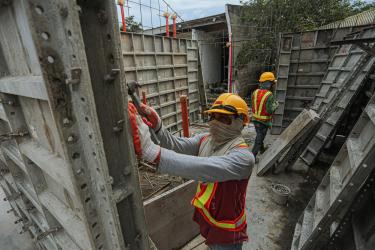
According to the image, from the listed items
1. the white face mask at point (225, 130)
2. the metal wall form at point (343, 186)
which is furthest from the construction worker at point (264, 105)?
the white face mask at point (225, 130)

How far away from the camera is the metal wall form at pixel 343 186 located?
74.8 inches

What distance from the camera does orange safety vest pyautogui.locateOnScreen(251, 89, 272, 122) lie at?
15.7 ft

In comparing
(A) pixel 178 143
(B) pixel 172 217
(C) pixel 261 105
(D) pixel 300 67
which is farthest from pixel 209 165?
(D) pixel 300 67

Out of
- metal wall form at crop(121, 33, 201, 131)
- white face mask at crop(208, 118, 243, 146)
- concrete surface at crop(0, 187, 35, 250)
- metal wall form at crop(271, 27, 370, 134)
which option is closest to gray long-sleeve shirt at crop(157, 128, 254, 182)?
white face mask at crop(208, 118, 243, 146)

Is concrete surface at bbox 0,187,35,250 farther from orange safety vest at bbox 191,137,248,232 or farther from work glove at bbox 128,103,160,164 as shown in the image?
work glove at bbox 128,103,160,164

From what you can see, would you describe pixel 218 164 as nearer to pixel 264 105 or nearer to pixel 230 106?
pixel 230 106

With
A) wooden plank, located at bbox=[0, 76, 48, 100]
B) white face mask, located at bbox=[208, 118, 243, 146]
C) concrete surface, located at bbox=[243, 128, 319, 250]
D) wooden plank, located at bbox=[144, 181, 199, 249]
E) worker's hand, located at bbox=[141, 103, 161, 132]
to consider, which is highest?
wooden plank, located at bbox=[0, 76, 48, 100]

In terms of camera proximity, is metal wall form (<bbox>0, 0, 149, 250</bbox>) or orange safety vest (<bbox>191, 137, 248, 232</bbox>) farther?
orange safety vest (<bbox>191, 137, 248, 232</bbox>)

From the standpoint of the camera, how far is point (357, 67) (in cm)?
393

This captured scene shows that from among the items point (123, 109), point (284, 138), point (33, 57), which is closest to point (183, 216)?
point (123, 109)

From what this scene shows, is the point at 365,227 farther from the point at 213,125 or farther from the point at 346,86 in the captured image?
the point at 346,86

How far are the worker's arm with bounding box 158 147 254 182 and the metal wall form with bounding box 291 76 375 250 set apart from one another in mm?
1103

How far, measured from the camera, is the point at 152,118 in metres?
1.73

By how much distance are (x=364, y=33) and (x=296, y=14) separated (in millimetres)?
6869
